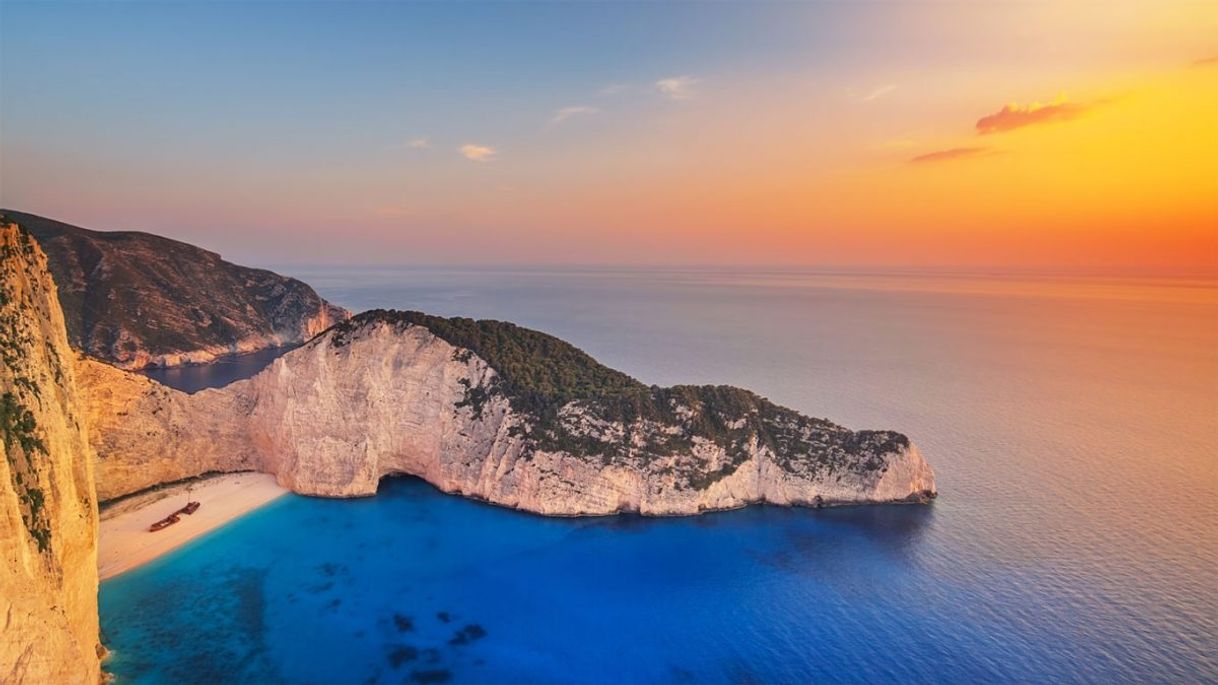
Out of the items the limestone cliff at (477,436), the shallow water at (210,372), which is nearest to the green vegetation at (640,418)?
the limestone cliff at (477,436)

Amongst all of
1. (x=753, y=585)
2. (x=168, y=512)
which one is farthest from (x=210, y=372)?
A: (x=753, y=585)

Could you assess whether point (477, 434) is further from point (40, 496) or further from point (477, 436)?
point (40, 496)

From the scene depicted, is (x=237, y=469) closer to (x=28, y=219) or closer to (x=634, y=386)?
(x=634, y=386)

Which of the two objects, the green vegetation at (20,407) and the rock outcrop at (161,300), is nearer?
the green vegetation at (20,407)

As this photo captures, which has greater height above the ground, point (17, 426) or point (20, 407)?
point (20, 407)

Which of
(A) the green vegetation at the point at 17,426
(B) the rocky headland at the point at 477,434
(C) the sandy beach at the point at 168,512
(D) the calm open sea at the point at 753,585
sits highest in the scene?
(A) the green vegetation at the point at 17,426

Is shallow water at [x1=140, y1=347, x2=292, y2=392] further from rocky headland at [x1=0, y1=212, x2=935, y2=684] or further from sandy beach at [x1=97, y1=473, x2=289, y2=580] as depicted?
sandy beach at [x1=97, y1=473, x2=289, y2=580]

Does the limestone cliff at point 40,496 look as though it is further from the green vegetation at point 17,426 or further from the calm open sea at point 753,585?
the calm open sea at point 753,585
